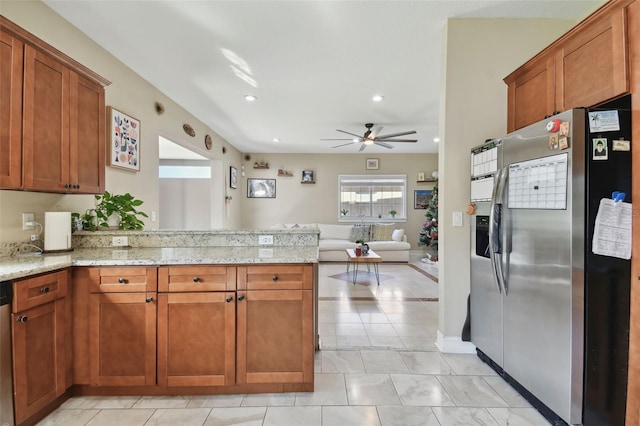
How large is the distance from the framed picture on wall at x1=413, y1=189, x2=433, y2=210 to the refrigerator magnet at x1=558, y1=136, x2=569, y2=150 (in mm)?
6057

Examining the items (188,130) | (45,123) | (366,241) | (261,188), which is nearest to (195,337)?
(45,123)

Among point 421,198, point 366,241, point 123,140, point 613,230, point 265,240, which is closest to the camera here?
point 613,230

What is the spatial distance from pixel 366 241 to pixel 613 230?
219 inches

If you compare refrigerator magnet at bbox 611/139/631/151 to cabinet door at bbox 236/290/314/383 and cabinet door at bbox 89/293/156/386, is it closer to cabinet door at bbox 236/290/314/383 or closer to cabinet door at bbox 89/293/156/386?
cabinet door at bbox 236/290/314/383

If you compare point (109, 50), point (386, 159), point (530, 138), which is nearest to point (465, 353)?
point (530, 138)

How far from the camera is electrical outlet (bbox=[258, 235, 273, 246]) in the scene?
91.7 inches

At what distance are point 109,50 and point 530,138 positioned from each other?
352 centimetres

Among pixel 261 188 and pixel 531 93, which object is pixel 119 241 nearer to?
pixel 531 93

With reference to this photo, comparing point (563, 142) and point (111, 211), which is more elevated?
point (563, 142)

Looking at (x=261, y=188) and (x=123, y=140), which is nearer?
(x=123, y=140)

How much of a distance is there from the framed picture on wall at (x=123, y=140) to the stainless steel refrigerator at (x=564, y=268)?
10.7 feet

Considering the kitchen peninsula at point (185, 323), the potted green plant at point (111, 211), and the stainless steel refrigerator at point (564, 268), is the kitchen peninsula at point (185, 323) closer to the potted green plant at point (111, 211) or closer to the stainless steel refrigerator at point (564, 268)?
the potted green plant at point (111, 211)

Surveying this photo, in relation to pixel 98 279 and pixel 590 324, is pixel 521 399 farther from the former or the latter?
pixel 98 279

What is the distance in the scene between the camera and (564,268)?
158 cm
